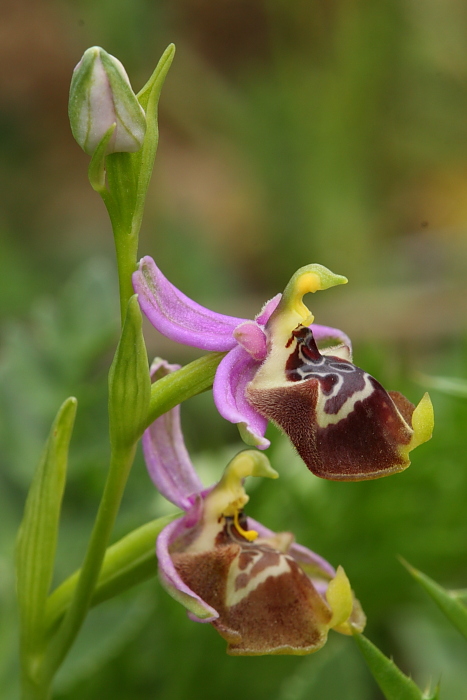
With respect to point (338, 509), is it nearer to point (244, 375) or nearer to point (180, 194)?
point (244, 375)

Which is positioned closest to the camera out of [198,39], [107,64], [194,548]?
[107,64]

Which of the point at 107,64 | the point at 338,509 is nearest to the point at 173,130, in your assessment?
the point at 338,509

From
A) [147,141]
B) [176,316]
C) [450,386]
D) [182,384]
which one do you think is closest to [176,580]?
[182,384]

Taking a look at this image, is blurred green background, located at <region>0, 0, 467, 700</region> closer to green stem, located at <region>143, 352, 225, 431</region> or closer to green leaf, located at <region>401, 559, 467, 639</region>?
green leaf, located at <region>401, 559, 467, 639</region>

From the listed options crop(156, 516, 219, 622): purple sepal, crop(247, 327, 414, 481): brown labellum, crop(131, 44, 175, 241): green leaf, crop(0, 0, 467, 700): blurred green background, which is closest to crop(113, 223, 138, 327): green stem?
crop(131, 44, 175, 241): green leaf

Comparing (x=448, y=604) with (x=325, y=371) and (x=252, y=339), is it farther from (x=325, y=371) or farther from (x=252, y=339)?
(x=252, y=339)

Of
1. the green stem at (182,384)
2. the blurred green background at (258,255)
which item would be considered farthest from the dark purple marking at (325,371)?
the blurred green background at (258,255)
